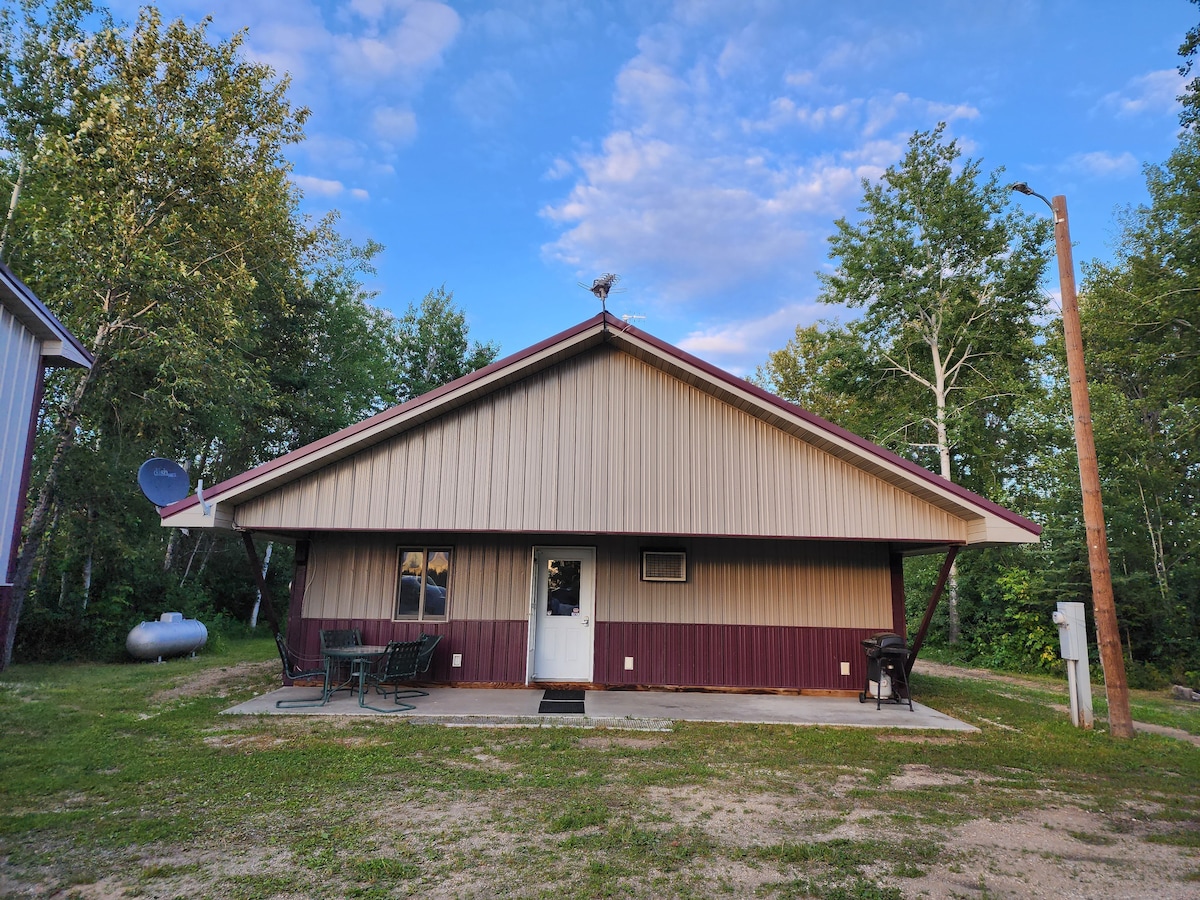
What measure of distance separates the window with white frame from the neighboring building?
14.1ft

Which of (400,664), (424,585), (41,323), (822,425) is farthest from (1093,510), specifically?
(41,323)

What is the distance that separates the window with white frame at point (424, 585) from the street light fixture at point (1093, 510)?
817cm

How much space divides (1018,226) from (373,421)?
61.6ft

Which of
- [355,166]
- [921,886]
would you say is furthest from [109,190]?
[921,886]

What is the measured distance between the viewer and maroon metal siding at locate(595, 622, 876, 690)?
9.32 meters

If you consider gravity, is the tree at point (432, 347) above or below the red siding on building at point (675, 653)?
above

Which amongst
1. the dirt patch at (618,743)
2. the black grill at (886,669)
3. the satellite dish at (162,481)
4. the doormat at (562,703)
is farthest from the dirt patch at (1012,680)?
the satellite dish at (162,481)

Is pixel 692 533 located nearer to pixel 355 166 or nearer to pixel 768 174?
pixel 768 174

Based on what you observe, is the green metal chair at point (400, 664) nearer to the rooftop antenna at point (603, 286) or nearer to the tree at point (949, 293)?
the rooftop antenna at point (603, 286)

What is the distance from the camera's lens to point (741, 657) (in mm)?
9359

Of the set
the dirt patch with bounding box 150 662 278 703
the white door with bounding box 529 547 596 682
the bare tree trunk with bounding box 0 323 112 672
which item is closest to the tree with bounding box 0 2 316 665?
the bare tree trunk with bounding box 0 323 112 672

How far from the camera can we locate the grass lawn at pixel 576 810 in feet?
11.2

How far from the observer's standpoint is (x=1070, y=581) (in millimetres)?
13648

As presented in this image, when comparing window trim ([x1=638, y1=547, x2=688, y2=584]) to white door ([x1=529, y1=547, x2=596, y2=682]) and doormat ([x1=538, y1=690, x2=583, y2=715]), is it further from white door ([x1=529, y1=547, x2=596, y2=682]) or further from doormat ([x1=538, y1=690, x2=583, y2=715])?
doormat ([x1=538, y1=690, x2=583, y2=715])
